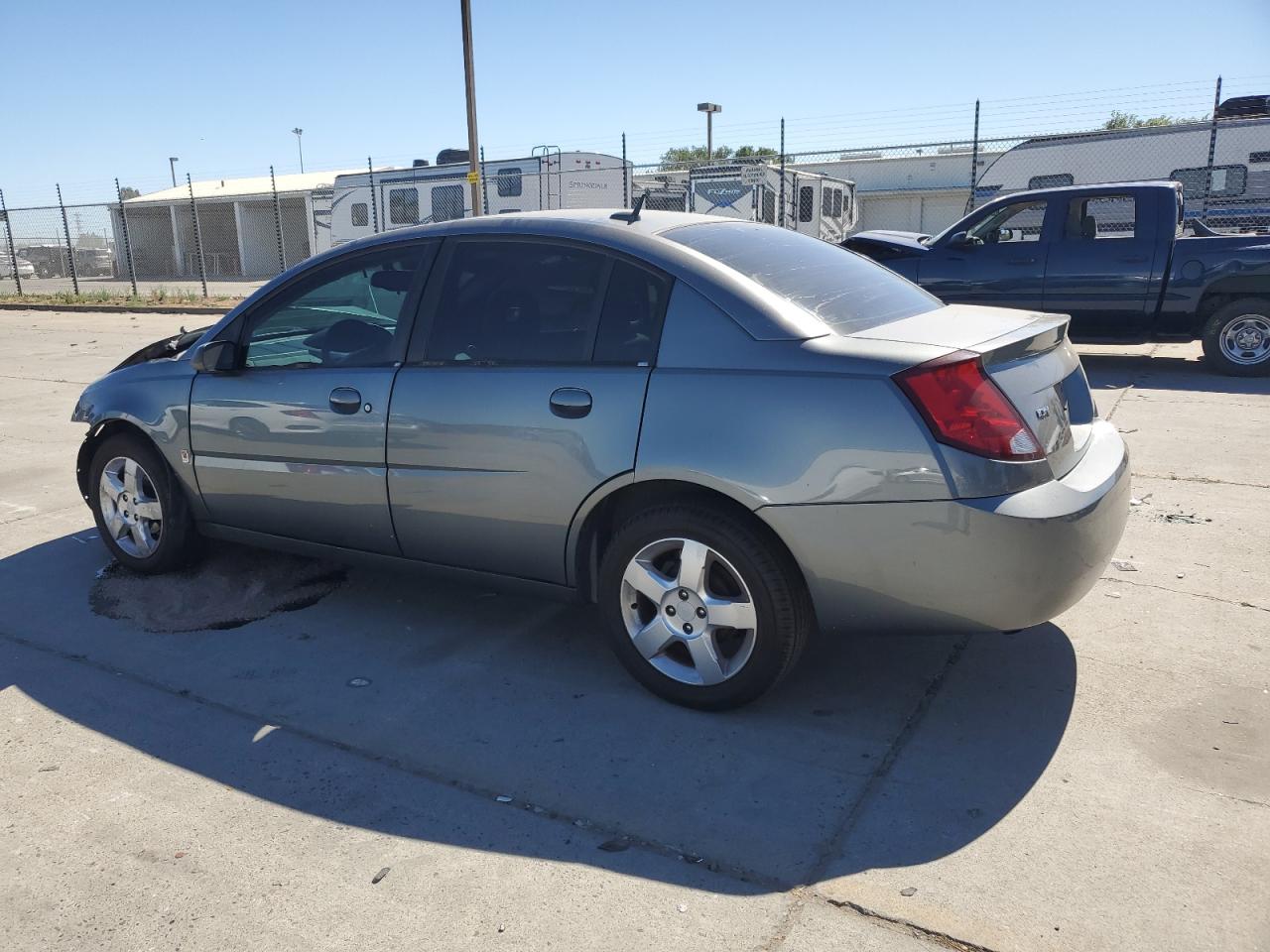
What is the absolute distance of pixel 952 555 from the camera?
3020mm

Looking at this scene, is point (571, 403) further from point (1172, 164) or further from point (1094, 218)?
point (1172, 164)

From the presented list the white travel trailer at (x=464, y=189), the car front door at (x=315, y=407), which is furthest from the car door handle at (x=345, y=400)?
the white travel trailer at (x=464, y=189)

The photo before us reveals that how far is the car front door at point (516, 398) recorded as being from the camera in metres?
3.51

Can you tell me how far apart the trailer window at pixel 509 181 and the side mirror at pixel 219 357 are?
776 inches

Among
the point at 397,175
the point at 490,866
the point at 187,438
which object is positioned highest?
the point at 397,175

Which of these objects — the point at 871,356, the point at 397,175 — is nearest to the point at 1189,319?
the point at 871,356

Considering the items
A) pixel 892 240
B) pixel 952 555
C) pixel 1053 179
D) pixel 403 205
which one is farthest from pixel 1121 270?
pixel 403 205

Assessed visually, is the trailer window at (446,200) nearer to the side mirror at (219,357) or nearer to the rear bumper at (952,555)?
the side mirror at (219,357)

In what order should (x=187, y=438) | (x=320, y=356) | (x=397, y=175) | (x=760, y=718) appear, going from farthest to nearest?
1. (x=397, y=175)
2. (x=187, y=438)
3. (x=320, y=356)
4. (x=760, y=718)

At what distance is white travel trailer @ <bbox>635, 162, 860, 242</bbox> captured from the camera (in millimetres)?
19422

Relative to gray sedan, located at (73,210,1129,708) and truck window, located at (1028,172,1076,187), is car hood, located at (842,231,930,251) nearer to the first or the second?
truck window, located at (1028,172,1076,187)

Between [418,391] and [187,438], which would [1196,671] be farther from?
[187,438]

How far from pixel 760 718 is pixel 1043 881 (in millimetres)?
1084

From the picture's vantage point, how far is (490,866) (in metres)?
2.70
